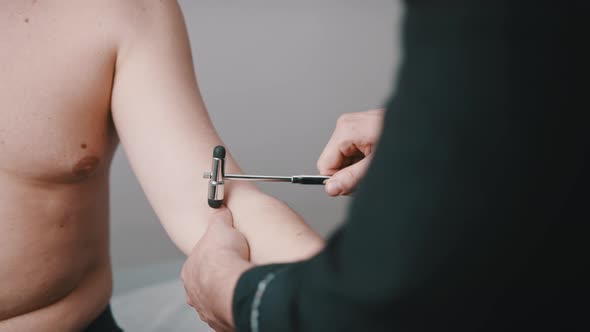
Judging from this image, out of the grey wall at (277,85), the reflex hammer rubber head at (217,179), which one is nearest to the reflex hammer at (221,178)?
the reflex hammer rubber head at (217,179)

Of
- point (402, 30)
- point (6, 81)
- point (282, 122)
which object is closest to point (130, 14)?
point (6, 81)

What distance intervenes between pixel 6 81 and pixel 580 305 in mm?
802

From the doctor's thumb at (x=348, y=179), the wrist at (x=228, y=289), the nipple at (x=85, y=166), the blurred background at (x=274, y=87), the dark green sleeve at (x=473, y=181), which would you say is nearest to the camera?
A: the dark green sleeve at (x=473, y=181)

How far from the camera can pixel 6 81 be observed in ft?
2.83

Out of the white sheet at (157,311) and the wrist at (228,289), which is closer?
the wrist at (228,289)

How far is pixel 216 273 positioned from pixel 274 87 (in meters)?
1.68

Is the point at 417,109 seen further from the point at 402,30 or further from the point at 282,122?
the point at 282,122

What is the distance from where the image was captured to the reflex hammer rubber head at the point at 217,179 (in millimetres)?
799

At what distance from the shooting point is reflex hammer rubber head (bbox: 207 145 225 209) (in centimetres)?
80

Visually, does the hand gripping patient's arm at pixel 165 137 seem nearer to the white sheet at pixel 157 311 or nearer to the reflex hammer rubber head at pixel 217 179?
the reflex hammer rubber head at pixel 217 179

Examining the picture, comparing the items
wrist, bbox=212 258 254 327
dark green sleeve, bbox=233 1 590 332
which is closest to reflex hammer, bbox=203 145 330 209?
wrist, bbox=212 258 254 327

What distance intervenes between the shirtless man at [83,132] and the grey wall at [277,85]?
1069 millimetres

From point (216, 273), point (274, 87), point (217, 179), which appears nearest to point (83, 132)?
point (217, 179)

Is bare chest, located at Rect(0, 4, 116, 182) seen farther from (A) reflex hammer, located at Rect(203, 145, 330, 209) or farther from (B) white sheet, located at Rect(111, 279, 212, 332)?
(B) white sheet, located at Rect(111, 279, 212, 332)
